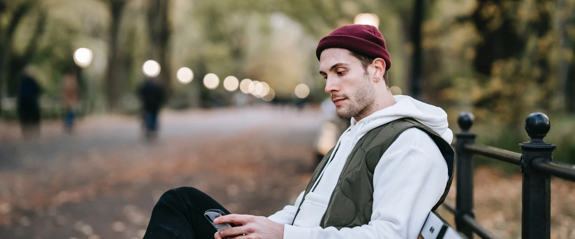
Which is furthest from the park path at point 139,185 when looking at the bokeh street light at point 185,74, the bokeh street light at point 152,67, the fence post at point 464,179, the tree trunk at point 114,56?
the bokeh street light at point 185,74

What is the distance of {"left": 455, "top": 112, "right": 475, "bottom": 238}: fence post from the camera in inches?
145

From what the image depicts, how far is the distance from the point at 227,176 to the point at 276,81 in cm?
6380

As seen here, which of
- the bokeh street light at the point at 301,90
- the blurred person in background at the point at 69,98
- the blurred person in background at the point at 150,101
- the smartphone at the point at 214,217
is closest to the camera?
the smartphone at the point at 214,217

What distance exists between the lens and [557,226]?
6.08 metres

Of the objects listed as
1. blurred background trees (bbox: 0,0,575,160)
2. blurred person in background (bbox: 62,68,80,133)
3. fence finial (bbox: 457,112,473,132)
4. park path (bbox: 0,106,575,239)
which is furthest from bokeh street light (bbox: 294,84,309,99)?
fence finial (bbox: 457,112,473,132)

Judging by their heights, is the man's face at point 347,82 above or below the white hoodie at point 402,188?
above

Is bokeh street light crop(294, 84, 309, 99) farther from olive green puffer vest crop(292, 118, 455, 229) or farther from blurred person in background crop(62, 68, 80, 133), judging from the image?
olive green puffer vest crop(292, 118, 455, 229)

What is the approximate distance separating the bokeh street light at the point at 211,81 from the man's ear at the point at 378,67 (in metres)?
46.6

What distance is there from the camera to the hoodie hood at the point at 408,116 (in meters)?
2.08

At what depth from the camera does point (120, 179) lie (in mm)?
9055

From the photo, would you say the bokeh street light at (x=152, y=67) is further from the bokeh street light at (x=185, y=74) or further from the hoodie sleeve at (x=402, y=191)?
the hoodie sleeve at (x=402, y=191)

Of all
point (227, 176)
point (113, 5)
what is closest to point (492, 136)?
point (227, 176)

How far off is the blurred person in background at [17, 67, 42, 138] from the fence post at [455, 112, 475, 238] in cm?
1459

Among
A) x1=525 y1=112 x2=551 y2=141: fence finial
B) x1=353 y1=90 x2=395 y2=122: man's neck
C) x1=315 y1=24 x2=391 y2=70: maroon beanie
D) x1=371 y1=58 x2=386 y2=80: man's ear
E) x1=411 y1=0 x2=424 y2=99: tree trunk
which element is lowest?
x1=525 y1=112 x2=551 y2=141: fence finial
